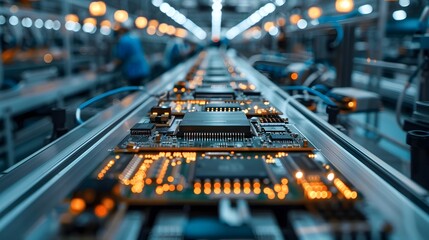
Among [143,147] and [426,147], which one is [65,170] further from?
[426,147]

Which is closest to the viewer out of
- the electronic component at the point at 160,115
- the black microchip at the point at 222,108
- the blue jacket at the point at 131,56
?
the electronic component at the point at 160,115

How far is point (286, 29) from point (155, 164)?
8326 millimetres

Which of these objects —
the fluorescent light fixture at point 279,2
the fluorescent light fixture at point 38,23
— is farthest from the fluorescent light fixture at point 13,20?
the fluorescent light fixture at point 279,2

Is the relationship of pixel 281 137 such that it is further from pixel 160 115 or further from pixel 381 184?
pixel 160 115

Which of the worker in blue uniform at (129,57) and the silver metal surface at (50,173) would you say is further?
the worker in blue uniform at (129,57)

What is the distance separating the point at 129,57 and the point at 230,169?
20.3 feet

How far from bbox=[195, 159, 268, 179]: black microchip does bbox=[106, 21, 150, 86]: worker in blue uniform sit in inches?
236

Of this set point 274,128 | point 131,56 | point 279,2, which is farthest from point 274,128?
point 279,2

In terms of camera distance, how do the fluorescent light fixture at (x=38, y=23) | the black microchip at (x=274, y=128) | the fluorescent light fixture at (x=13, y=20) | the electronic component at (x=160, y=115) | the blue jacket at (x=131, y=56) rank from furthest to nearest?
1. the fluorescent light fixture at (x=38, y=23)
2. the blue jacket at (x=131, y=56)
3. the fluorescent light fixture at (x=13, y=20)
4. the electronic component at (x=160, y=115)
5. the black microchip at (x=274, y=128)

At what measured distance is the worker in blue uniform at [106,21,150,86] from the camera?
673 cm

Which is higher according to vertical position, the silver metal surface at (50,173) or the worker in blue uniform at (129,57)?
the worker in blue uniform at (129,57)

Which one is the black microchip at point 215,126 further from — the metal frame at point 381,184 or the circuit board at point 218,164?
the metal frame at point 381,184

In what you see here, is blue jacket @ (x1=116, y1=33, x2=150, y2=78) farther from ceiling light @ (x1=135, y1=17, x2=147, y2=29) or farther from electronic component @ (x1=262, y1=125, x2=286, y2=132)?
electronic component @ (x1=262, y1=125, x2=286, y2=132)

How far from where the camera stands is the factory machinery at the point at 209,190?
31.7 inches
